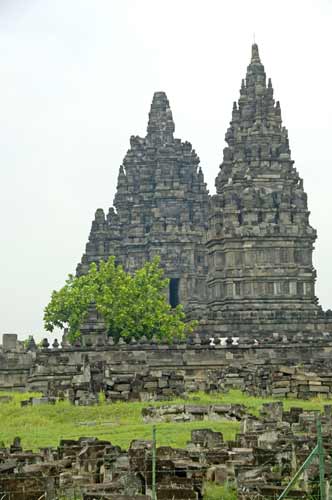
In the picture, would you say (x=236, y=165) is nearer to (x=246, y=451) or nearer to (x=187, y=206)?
(x=187, y=206)

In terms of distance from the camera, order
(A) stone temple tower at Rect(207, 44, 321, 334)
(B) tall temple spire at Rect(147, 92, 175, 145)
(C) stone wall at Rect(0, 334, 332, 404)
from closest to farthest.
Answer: (C) stone wall at Rect(0, 334, 332, 404) → (A) stone temple tower at Rect(207, 44, 321, 334) → (B) tall temple spire at Rect(147, 92, 175, 145)

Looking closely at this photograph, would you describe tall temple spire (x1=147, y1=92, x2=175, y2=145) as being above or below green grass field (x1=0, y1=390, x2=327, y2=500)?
above

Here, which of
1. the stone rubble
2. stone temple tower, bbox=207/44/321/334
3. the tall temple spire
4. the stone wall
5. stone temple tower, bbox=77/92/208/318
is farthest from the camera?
the tall temple spire

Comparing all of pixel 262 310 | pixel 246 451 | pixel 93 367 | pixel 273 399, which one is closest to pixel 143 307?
pixel 262 310

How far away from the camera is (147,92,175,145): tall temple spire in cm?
7925

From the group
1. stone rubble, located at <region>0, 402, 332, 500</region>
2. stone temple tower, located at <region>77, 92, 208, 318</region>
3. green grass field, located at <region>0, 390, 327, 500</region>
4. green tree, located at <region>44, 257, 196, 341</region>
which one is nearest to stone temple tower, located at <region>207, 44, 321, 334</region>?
green tree, located at <region>44, 257, 196, 341</region>

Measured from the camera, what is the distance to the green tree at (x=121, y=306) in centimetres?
5588

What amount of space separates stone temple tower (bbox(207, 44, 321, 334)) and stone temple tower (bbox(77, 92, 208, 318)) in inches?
482

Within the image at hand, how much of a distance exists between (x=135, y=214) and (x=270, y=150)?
1662 centimetres

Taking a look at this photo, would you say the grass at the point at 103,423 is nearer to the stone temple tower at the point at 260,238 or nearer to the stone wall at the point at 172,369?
the stone wall at the point at 172,369

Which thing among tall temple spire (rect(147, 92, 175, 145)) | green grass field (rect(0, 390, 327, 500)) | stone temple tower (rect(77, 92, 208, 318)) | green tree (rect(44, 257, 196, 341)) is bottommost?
green grass field (rect(0, 390, 327, 500))

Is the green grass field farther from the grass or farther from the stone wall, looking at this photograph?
the stone wall

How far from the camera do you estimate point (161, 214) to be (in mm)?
75188

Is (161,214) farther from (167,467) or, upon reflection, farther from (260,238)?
(167,467)
